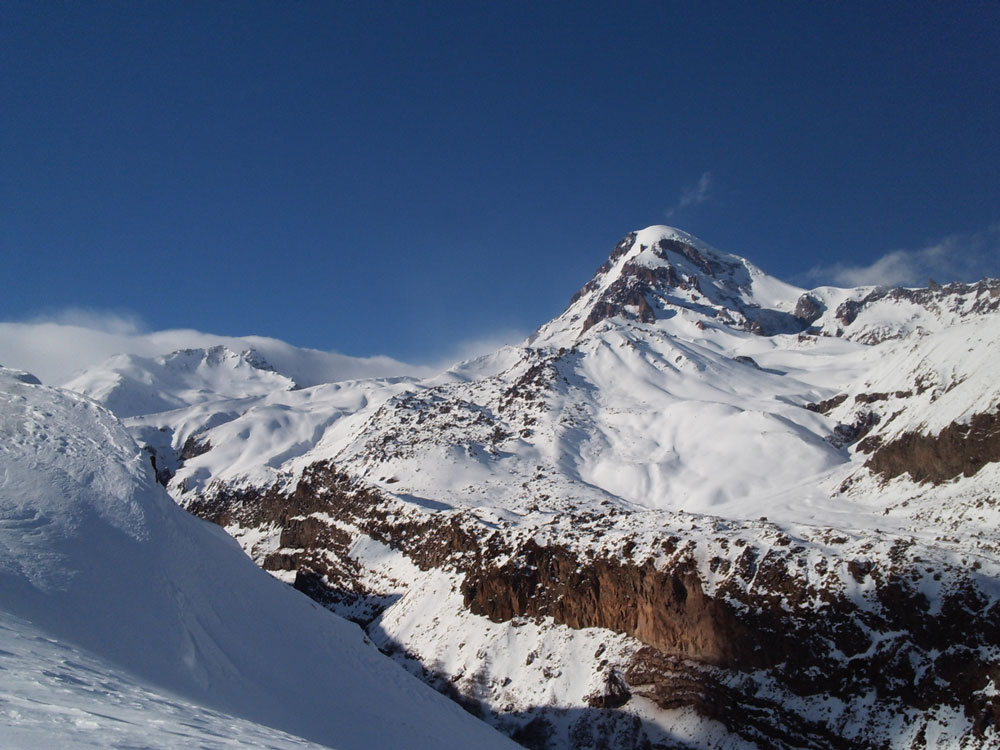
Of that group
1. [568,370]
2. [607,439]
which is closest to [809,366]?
[568,370]

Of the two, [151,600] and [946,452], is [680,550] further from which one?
[151,600]

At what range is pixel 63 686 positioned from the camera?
1015 cm

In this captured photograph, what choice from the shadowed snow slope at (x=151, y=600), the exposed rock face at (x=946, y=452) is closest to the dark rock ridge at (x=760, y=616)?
the shadowed snow slope at (x=151, y=600)

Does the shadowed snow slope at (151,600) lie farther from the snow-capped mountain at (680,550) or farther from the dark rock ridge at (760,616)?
the snow-capped mountain at (680,550)

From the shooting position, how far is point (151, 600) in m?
16.6

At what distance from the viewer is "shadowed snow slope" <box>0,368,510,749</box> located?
566 inches

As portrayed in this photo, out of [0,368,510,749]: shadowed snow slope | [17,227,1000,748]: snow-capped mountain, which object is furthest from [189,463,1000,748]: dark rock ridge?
[0,368,510,749]: shadowed snow slope

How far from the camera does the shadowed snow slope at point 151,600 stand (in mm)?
14367

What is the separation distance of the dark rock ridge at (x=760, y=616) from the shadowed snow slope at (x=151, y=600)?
18.2 meters

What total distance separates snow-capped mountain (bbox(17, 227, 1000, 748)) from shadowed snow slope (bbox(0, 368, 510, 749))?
19.2 meters

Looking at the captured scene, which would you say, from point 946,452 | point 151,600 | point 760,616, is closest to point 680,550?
point 760,616

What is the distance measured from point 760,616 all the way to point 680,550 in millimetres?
7381

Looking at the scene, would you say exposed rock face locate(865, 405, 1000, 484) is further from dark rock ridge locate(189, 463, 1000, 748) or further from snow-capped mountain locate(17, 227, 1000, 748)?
dark rock ridge locate(189, 463, 1000, 748)

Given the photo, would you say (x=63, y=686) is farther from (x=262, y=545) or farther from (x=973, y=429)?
(x=262, y=545)
